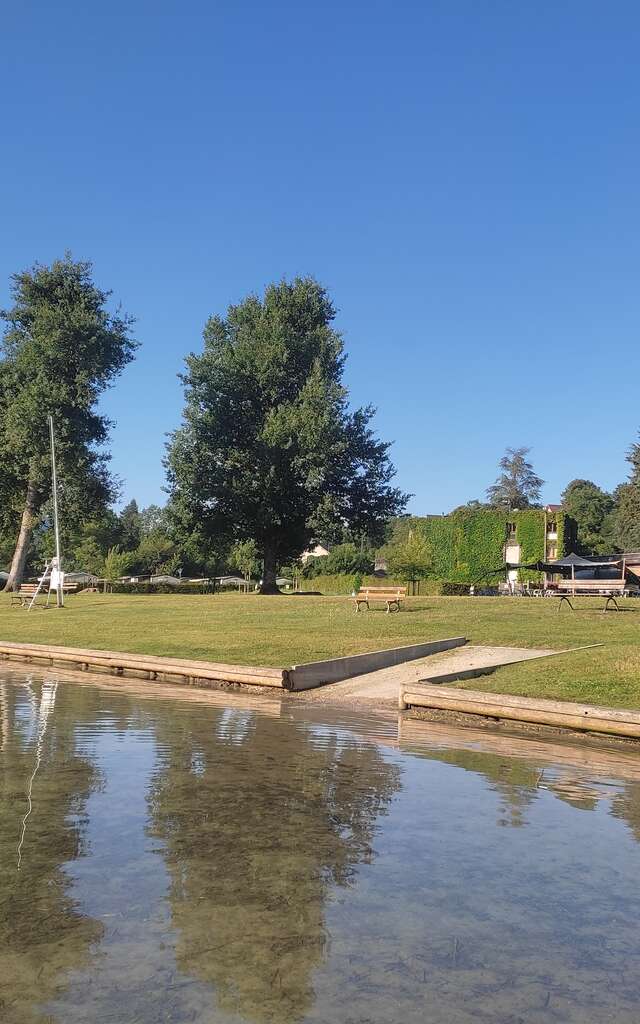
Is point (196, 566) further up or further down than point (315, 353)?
further down

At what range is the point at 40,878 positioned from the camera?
4953 millimetres

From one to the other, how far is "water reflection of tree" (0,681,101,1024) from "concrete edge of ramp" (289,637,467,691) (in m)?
6.35

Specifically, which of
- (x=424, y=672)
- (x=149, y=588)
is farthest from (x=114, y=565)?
(x=424, y=672)

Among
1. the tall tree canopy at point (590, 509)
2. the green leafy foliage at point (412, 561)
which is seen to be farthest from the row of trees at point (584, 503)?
the green leafy foliage at point (412, 561)

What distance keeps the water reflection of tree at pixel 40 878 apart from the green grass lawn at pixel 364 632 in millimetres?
7684

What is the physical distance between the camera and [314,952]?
4.11 metres

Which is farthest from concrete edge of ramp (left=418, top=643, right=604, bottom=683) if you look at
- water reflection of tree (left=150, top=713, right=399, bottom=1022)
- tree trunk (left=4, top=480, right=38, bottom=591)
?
tree trunk (left=4, top=480, right=38, bottom=591)

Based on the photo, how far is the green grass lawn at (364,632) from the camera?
1371cm

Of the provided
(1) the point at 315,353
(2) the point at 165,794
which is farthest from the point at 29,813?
(1) the point at 315,353

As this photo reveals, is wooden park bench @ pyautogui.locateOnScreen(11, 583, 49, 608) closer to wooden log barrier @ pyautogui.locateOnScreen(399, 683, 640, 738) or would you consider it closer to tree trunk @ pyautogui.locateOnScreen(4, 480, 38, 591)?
tree trunk @ pyautogui.locateOnScreen(4, 480, 38, 591)

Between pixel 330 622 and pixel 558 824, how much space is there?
17364 mm

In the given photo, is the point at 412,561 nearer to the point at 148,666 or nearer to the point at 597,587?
the point at 597,587

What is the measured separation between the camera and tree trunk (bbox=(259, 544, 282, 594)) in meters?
48.3

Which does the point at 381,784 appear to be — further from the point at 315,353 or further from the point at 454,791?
the point at 315,353
